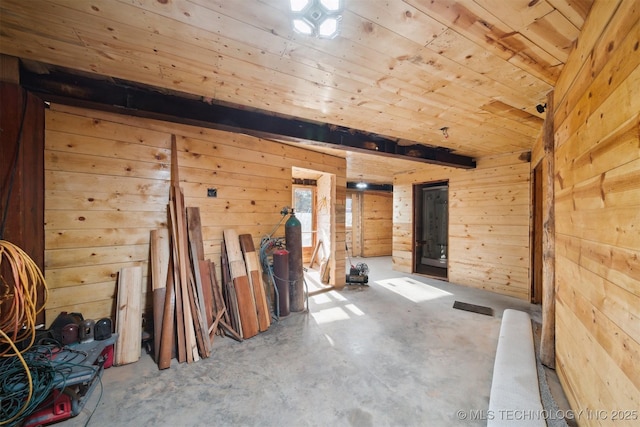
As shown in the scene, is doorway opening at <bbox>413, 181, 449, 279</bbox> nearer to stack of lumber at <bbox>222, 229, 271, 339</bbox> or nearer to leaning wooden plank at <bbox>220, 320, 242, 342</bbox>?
stack of lumber at <bbox>222, 229, 271, 339</bbox>

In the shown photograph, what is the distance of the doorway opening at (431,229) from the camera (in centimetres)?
578

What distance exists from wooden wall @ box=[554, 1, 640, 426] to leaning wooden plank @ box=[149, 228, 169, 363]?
3044mm

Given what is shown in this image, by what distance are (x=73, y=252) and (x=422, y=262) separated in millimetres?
6352

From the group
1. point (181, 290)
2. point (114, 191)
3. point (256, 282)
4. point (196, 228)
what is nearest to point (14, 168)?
point (114, 191)

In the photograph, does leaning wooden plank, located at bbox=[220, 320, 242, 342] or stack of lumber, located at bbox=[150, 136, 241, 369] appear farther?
leaning wooden plank, located at bbox=[220, 320, 242, 342]

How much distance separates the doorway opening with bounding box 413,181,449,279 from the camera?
5.78 metres

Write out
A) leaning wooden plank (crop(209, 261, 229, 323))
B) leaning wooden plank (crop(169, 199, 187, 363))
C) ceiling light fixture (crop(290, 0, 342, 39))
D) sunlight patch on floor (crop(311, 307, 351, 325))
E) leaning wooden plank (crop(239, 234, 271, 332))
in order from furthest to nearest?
sunlight patch on floor (crop(311, 307, 351, 325)) < leaning wooden plank (crop(239, 234, 271, 332)) < leaning wooden plank (crop(209, 261, 229, 323)) < leaning wooden plank (crop(169, 199, 187, 363)) < ceiling light fixture (crop(290, 0, 342, 39))

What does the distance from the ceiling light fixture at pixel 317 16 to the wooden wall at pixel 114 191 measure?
2036mm

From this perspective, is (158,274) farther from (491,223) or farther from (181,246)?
(491,223)

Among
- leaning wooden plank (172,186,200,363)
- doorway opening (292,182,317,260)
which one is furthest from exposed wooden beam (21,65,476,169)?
doorway opening (292,182,317,260)

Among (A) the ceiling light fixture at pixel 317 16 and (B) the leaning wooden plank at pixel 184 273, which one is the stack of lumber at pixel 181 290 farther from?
(A) the ceiling light fixture at pixel 317 16

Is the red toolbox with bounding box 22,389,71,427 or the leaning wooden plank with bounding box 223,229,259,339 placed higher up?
the leaning wooden plank with bounding box 223,229,259,339

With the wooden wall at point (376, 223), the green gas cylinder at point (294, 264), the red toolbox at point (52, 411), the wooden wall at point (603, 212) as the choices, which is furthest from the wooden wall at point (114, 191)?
the wooden wall at point (376, 223)

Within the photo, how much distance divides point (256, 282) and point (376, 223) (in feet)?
19.3
